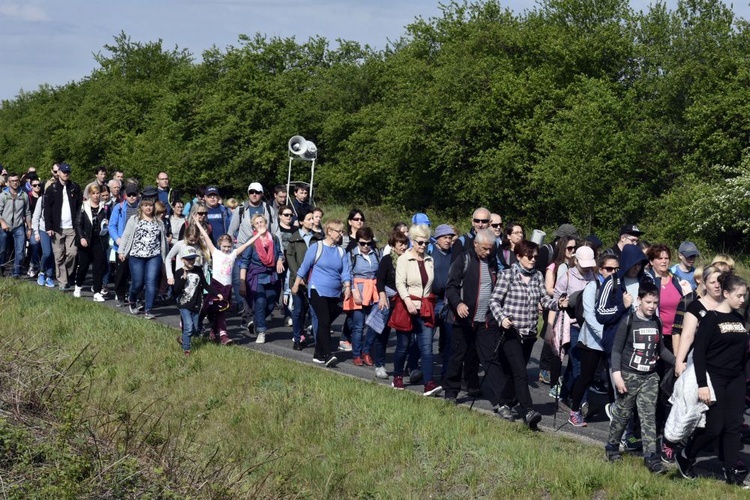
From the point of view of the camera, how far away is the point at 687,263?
39.1ft

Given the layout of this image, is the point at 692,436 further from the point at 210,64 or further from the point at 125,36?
the point at 125,36

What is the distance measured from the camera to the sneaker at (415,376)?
12109mm

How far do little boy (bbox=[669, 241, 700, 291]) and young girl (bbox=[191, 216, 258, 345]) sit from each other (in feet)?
18.1

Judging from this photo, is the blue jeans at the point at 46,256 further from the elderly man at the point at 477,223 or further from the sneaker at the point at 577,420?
the sneaker at the point at 577,420

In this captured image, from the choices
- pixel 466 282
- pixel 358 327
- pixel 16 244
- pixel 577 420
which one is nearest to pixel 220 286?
pixel 358 327

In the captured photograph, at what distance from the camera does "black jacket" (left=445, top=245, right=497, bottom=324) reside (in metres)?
10.6

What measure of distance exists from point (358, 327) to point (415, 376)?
1.28 m

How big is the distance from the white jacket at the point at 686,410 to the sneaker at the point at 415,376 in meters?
3.87

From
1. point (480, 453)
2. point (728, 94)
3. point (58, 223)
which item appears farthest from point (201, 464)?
point (728, 94)

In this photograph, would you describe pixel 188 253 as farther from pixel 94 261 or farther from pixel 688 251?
pixel 688 251

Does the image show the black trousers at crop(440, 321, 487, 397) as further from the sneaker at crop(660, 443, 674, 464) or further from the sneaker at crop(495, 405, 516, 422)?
the sneaker at crop(660, 443, 674, 464)

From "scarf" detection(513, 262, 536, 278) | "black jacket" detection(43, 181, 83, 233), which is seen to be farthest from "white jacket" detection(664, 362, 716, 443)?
"black jacket" detection(43, 181, 83, 233)

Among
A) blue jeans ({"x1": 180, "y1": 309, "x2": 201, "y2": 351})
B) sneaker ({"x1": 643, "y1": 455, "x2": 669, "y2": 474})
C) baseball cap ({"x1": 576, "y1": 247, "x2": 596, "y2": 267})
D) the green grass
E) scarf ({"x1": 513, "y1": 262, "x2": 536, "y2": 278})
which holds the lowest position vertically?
the green grass

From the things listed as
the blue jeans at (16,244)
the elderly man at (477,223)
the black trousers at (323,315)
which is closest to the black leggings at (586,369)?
the elderly man at (477,223)
